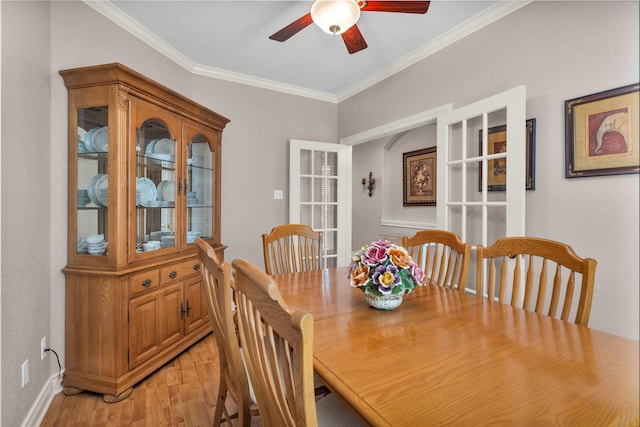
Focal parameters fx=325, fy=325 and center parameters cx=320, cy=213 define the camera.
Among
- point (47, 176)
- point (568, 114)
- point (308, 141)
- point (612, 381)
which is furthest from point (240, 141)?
point (612, 381)

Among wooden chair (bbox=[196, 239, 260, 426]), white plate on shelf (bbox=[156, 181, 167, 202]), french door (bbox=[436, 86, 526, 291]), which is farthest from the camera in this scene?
white plate on shelf (bbox=[156, 181, 167, 202])

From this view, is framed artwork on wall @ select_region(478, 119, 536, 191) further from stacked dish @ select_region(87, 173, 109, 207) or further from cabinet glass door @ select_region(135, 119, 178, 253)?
stacked dish @ select_region(87, 173, 109, 207)

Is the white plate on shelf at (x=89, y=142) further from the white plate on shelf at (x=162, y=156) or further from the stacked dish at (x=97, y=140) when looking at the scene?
the white plate on shelf at (x=162, y=156)

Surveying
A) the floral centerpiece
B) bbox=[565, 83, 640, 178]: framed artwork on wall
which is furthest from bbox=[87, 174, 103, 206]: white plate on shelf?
bbox=[565, 83, 640, 178]: framed artwork on wall

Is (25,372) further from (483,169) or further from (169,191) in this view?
(483,169)

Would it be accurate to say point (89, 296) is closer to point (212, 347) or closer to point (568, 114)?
point (212, 347)

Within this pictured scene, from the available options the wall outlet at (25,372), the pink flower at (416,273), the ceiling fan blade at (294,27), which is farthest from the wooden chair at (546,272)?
the wall outlet at (25,372)

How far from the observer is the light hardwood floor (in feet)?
5.67

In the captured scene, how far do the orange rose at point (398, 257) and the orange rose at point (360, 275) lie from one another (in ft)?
0.35

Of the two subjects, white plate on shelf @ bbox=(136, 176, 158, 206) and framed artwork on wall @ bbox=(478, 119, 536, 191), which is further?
white plate on shelf @ bbox=(136, 176, 158, 206)

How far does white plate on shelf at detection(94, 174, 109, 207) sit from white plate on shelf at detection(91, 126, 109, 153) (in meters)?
0.17

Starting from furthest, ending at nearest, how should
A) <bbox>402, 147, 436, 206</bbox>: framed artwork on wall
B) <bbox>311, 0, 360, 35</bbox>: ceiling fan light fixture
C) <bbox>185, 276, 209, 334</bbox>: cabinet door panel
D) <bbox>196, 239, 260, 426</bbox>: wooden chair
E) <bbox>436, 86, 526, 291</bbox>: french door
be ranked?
<bbox>402, 147, 436, 206</bbox>: framed artwork on wall < <bbox>185, 276, 209, 334</bbox>: cabinet door panel < <bbox>436, 86, 526, 291</bbox>: french door < <bbox>311, 0, 360, 35</bbox>: ceiling fan light fixture < <bbox>196, 239, 260, 426</bbox>: wooden chair

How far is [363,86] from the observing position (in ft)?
11.3

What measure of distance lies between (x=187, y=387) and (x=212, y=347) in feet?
1.78
